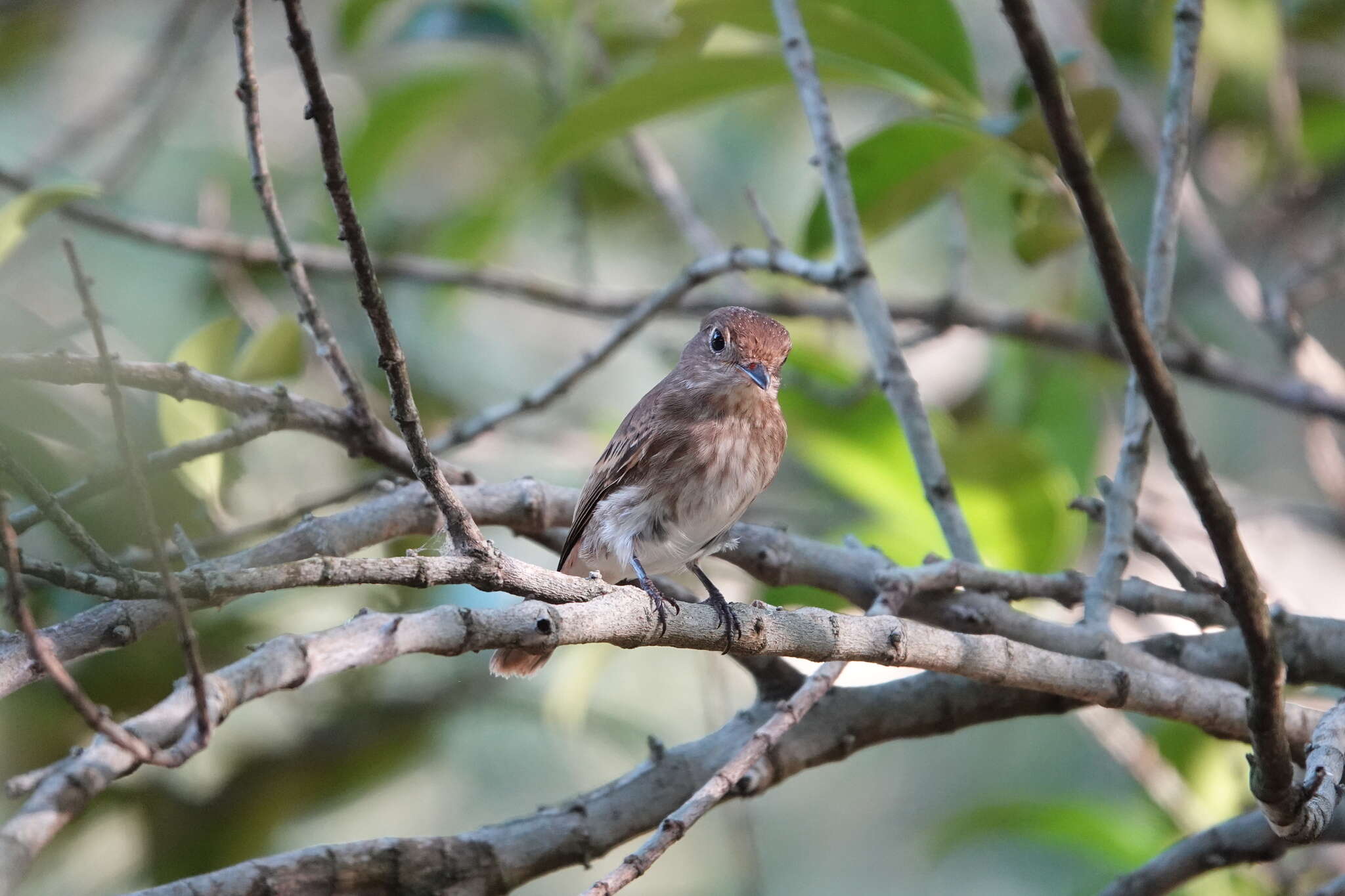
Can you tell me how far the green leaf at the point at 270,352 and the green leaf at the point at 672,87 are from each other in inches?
41.4

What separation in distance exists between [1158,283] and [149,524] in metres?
2.42

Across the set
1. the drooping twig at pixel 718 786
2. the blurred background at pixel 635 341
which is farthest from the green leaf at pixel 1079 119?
the drooping twig at pixel 718 786

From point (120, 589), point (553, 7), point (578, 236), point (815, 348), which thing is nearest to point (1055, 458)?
point (815, 348)

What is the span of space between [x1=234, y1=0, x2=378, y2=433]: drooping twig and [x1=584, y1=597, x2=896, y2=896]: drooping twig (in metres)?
1.11

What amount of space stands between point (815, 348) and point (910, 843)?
408 centimetres

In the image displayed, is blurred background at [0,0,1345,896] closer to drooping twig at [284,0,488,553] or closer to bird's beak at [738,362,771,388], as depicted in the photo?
drooping twig at [284,0,488,553]

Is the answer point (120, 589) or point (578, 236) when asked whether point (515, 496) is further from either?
point (578, 236)

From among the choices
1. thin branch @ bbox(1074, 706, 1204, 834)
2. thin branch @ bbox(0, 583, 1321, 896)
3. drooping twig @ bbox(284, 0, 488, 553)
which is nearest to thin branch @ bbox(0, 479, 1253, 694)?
thin branch @ bbox(0, 583, 1321, 896)

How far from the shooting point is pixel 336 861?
2.18 m

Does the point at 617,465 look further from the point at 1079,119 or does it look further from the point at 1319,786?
the point at 1319,786

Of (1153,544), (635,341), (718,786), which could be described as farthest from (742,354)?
(635,341)

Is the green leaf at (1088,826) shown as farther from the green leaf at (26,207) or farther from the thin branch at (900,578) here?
the green leaf at (26,207)

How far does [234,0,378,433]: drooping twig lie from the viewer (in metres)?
1.92

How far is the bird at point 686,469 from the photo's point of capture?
10.0 feet
